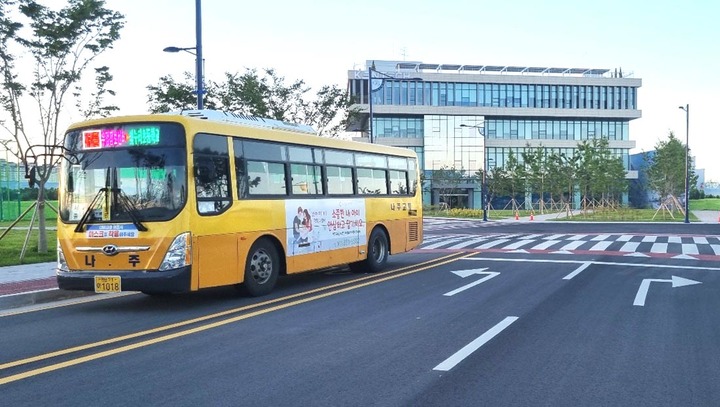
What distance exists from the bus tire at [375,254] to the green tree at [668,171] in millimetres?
43095

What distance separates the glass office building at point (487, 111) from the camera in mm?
76125

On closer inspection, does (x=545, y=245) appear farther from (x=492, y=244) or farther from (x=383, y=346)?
(x=383, y=346)

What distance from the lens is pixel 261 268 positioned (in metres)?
11.1

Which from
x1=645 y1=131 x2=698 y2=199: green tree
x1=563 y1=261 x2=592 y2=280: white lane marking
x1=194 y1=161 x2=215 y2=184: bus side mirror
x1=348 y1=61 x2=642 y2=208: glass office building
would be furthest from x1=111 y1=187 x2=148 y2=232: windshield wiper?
x1=348 y1=61 x2=642 y2=208: glass office building

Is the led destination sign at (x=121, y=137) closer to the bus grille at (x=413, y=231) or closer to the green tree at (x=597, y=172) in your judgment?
the bus grille at (x=413, y=231)

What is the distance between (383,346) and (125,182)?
4.99 meters

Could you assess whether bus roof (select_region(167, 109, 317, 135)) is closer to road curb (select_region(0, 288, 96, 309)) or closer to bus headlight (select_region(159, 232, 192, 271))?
bus headlight (select_region(159, 232, 192, 271))

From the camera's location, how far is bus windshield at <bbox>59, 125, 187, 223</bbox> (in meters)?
9.59

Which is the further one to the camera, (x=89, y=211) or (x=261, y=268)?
(x=261, y=268)

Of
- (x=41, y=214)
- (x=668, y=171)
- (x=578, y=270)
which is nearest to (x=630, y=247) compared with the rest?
(x=578, y=270)

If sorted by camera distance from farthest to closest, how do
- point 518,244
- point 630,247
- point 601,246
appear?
point 518,244, point 601,246, point 630,247

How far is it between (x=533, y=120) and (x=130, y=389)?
78532 millimetres

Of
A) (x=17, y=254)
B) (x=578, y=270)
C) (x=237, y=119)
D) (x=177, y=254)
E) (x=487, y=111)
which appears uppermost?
(x=487, y=111)

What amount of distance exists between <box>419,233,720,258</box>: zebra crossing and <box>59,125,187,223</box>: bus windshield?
43.6 ft
